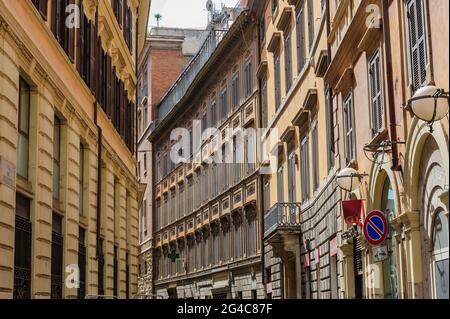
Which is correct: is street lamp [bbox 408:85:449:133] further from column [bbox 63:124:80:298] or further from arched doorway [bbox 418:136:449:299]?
column [bbox 63:124:80:298]

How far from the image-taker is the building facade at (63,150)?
1594 centimetres

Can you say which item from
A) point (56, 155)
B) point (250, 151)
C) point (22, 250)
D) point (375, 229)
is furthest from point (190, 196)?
point (375, 229)

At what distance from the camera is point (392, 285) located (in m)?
16.9

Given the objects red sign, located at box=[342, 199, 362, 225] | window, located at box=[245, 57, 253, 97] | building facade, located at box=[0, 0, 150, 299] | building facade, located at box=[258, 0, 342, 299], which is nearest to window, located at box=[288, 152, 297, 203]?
building facade, located at box=[258, 0, 342, 299]

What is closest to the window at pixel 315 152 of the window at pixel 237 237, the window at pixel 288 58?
the window at pixel 288 58

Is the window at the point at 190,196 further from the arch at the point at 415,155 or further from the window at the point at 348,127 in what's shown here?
the arch at the point at 415,155

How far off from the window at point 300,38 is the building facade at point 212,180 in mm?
9581

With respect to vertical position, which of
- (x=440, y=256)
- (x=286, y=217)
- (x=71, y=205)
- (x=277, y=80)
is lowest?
(x=440, y=256)

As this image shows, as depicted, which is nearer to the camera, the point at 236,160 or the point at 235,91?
the point at 236,160

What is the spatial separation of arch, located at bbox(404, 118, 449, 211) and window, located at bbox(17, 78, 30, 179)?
7103 millimetres

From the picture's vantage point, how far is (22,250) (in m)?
17.2

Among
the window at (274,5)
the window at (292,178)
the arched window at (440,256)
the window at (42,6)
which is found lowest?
the arched window at (440,256)

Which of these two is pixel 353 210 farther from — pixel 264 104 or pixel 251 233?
pixel 251 233

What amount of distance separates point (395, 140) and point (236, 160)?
26.7m
